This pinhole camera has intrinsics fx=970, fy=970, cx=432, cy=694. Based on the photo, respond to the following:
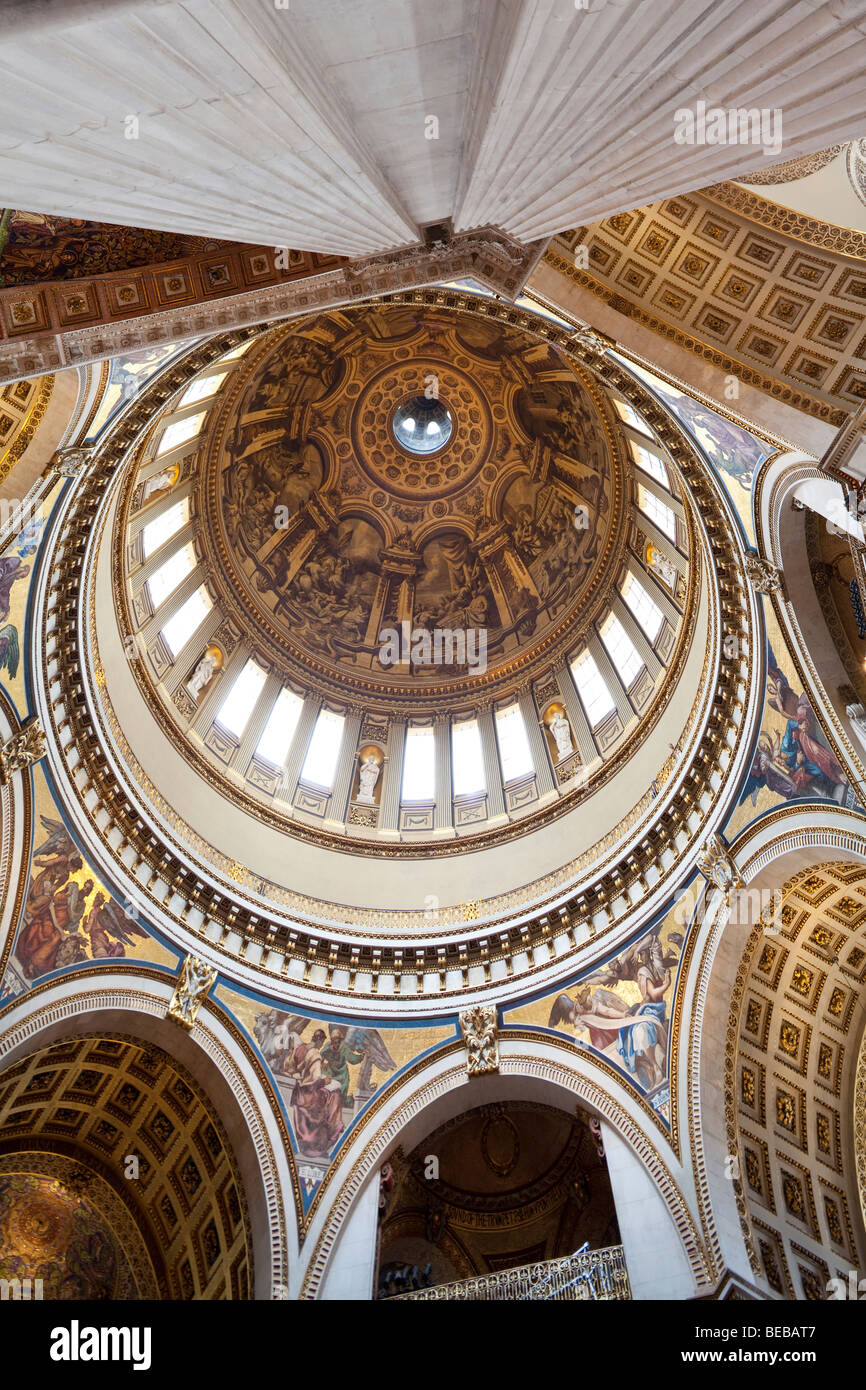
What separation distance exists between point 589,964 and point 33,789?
839 cm

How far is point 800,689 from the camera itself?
38.9 feet

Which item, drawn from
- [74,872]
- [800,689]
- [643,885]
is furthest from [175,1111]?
[800,689]

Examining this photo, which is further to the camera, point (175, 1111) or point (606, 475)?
point (606, 475)

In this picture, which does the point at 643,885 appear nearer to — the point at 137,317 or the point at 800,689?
the point at 800,689

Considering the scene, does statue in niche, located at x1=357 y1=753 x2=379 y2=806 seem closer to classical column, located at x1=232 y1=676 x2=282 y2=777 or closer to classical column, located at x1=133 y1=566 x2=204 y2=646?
classical column, located at x1=232 y1=676 x2=282 y2=777

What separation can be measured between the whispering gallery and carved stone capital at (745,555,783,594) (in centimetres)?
7

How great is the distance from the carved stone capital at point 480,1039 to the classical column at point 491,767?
13.1 feet

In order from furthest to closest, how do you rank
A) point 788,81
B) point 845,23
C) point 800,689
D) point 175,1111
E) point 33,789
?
1. point 175,1111
2. point 33,789
3. point 800,689
4. point 788,81
5. point 845,23

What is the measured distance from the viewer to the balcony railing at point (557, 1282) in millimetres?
11969

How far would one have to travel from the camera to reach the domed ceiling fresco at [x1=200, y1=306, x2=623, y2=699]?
19.2 metres

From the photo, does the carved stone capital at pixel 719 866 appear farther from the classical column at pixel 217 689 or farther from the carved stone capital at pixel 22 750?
the carved stone capital at pixel 22 750

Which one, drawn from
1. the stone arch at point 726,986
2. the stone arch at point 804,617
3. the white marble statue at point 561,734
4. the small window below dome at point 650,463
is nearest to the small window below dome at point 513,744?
the white marble statue at point 561,734

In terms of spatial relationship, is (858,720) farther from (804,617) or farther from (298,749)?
(298,749)
